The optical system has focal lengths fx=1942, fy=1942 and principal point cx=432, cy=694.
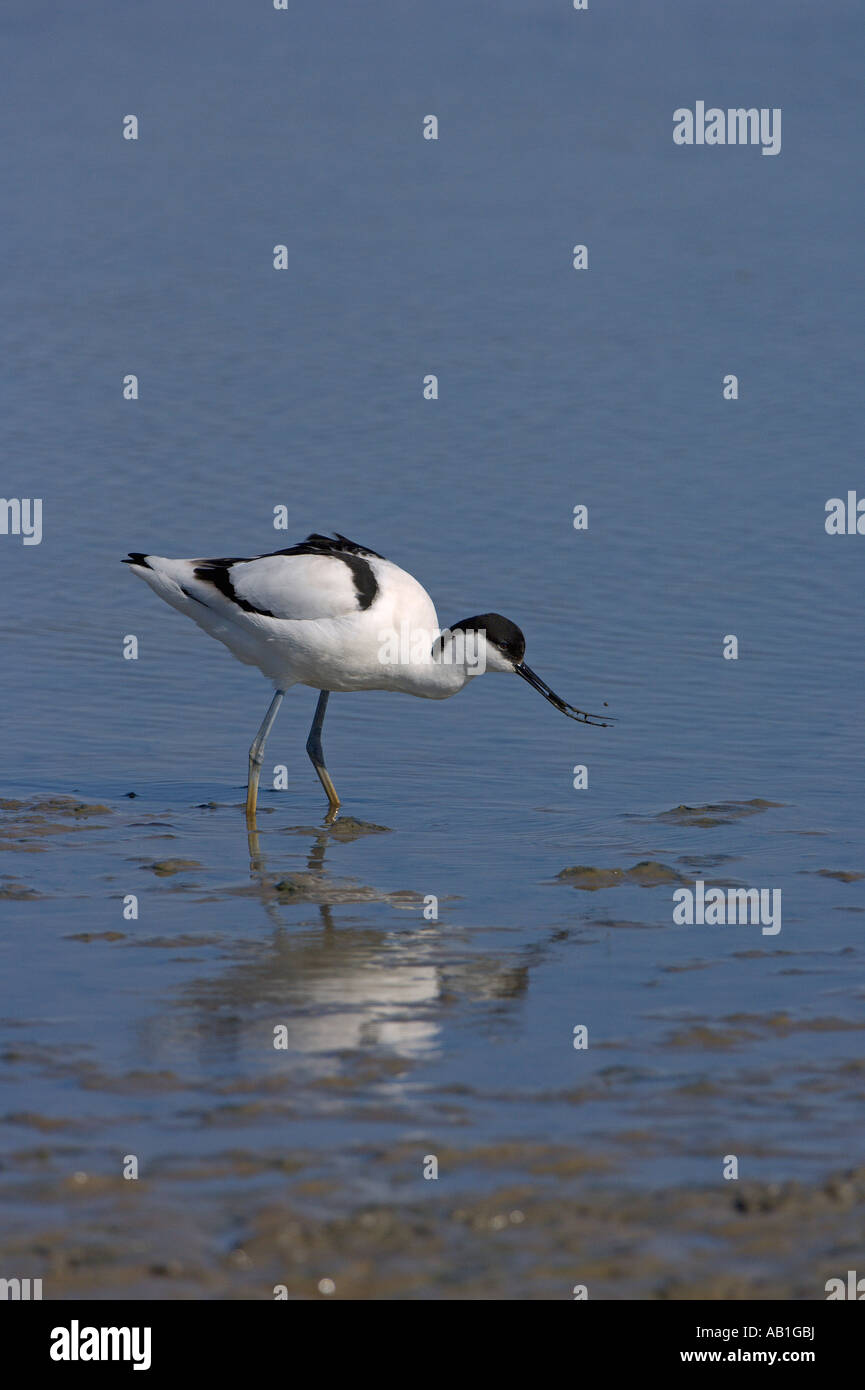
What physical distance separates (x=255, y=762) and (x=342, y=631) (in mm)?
838

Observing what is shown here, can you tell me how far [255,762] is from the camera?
9680 mm

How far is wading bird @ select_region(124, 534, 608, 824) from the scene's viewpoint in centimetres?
942

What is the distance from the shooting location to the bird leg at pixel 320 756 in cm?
963

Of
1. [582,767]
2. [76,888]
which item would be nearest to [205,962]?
[76,888]

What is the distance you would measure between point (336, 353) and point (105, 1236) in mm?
14485

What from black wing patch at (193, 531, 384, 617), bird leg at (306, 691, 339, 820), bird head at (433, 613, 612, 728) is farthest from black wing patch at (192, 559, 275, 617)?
bird head at (433, 613, 612, 728)

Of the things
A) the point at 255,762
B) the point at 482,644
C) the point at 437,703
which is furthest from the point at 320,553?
the point at 437,703

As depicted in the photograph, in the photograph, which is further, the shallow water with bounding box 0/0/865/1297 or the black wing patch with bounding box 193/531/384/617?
the black wing patch with bounding box 193/531/384/617

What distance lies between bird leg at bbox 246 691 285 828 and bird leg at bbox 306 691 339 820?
0.76 ft

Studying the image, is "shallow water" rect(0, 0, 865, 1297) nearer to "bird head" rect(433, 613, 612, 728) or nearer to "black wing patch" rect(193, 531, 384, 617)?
"bird head" rect(433, 613, 612, 728)

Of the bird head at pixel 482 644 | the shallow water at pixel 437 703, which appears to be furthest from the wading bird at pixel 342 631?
the shallow water at pixel 437 703

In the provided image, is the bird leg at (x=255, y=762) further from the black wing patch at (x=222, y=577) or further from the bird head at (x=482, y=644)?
the bird head at (x=482, y=644)

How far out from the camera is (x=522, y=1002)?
6.80m
